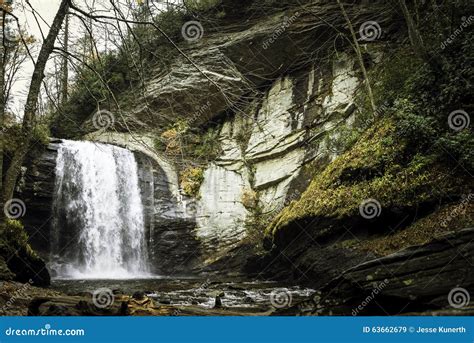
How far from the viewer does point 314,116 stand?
1480cm

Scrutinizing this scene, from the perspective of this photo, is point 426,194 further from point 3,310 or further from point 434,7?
point 3,310

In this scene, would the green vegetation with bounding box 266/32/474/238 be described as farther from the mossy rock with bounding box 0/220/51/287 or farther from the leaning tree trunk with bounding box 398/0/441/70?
the mossy rock with bounding box 0/220/51/287

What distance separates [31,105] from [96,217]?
31.2 feet

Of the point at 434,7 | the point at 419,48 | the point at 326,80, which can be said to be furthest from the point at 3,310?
the point at 326,80

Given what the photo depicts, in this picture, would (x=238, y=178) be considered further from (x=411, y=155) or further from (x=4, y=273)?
(x=4, y=273)

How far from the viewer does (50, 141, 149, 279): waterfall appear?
13.5 m

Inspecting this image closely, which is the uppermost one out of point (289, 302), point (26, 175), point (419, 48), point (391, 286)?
point (419, 48)

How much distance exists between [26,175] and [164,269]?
6.23 meters

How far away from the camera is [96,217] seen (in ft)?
47.0

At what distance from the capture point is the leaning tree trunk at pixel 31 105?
17.9 feet

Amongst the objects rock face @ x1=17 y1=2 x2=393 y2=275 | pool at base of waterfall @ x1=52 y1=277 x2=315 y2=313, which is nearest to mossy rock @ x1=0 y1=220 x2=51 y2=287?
pool at base of waterfall @ x1=52 y1=277 x2=315 y2=313

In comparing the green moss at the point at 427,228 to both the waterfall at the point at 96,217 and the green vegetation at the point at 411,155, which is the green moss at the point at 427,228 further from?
the waterfall at the point at 96,217

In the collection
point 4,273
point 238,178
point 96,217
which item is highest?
point 238,178

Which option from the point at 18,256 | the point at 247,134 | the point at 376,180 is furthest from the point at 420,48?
the point at 18,256
